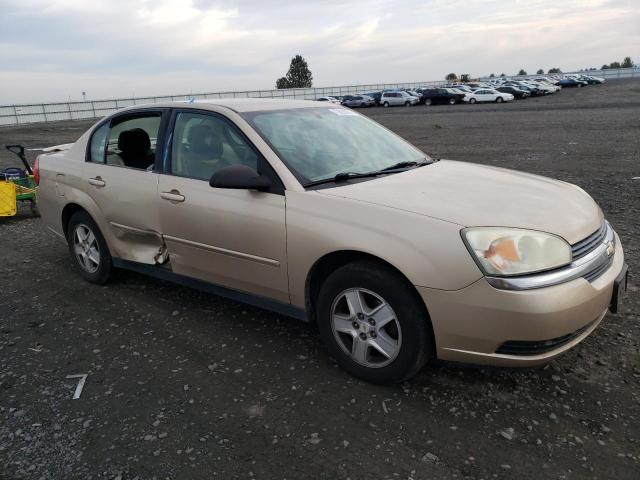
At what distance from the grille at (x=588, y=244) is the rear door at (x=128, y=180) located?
2.86 metres

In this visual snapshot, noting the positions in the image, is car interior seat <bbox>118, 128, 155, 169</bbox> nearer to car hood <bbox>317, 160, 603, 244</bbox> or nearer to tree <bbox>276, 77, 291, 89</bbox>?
car hood <bbox>317, 160, 603, 244</bbox>

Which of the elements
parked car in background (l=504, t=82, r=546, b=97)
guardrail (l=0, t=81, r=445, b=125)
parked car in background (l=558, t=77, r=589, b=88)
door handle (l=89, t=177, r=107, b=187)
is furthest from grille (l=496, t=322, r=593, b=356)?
parked car in background (l=558, t=77, r=589, b=88)

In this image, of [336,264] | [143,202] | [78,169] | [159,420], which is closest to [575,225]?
[336,264]

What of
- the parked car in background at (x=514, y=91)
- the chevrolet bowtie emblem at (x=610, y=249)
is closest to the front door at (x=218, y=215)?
the chevrolet bowtie emblem at (x=610, y=249)

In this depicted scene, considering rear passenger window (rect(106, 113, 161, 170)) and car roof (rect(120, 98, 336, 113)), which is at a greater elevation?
car roof (rect(120, 98, 336, 113))

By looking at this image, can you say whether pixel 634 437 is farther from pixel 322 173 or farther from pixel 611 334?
pixel 322 173

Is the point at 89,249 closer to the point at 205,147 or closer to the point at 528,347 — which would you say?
the point at 205,147

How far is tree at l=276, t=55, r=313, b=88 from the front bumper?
99.6 m

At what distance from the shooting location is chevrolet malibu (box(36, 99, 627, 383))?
2654 millimetres

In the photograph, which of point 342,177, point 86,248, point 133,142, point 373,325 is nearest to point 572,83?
point 133,142

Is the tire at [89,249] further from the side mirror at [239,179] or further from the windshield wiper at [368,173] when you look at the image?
the windshield wiper at [368,173]

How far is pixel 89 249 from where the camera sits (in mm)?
Result: 4879

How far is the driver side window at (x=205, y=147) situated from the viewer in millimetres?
3639

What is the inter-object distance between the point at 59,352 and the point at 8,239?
12.6 ft
